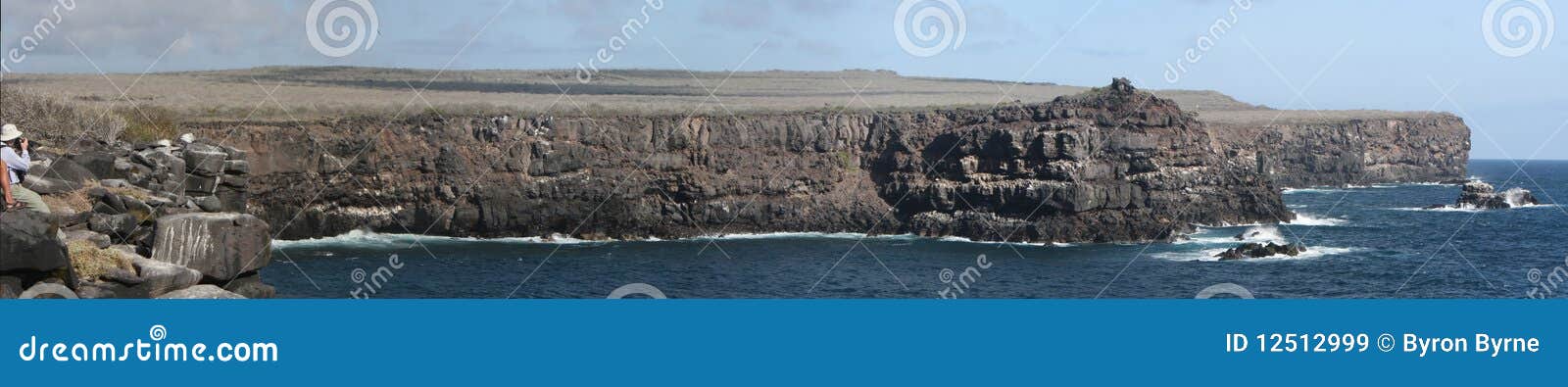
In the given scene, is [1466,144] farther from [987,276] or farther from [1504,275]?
[987,276]

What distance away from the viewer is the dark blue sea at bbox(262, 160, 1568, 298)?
51656 mm

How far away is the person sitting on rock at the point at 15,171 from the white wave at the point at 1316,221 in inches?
2922

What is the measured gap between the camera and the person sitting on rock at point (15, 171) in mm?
18516

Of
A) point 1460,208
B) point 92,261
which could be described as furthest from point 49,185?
point 1460,208

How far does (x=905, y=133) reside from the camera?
296ft

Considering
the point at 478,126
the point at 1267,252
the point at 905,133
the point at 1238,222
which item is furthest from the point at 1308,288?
the point at 478,126

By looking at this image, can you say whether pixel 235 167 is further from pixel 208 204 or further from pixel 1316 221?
pixel 1316 221

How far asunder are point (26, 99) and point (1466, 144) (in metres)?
152

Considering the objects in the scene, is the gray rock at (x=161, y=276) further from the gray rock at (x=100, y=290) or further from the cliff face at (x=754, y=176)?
the cliff face at (x=754, y=176)

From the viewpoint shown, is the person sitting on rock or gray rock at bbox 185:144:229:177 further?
gray rock at bbox 185:144:229:177

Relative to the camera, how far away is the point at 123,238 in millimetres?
23172

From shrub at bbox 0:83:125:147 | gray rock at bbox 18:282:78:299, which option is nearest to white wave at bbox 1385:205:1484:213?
shrub at bbox 0:83:125:147

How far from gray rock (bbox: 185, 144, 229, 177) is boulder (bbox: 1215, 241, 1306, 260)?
146 feet

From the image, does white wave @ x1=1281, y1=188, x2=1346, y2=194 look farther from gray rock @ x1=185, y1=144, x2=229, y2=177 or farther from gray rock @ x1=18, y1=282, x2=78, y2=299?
gray rock @ x1=18, y1=282, x2=78, y2=299
